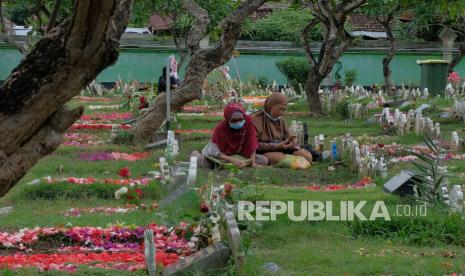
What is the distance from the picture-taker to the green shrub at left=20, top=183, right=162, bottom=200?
10.2 m

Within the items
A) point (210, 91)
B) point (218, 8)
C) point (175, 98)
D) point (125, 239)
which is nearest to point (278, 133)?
point (175, 98)

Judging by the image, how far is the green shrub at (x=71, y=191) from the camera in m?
10.2

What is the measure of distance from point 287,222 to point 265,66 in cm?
2712

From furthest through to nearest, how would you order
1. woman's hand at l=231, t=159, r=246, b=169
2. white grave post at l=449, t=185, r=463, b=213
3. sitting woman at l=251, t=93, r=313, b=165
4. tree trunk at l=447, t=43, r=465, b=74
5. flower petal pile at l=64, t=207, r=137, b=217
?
tree trunk at l=447, t=43, r=465, b=74 → sitting woman at l=251, t=93, r=313, b=165 → woman's hand at l=231, t=159, r=246, b=169 → flower petal pile at l=64, t=207, r=137, b=217 → white grave post at l=449, t=185, r=463, b=213

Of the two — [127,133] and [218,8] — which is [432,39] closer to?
[218,8]

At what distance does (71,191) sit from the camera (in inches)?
408

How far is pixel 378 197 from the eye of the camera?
8.63m

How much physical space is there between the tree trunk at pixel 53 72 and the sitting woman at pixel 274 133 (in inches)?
318

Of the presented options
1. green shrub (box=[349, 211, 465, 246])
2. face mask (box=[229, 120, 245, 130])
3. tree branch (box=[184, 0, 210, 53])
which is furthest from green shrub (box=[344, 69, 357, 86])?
green shrub (box=[349, 211, 465, 246])

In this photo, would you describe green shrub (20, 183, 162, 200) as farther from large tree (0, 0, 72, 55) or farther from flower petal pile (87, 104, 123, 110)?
flower petal pile (87, 104, 123, 110)

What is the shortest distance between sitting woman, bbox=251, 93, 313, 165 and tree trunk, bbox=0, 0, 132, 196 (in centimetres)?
808

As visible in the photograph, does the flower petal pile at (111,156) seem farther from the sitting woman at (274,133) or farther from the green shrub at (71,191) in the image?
the green shrub at (71,191)

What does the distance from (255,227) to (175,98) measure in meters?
8.49

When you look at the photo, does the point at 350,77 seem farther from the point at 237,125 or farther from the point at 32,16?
the point at 237,125
